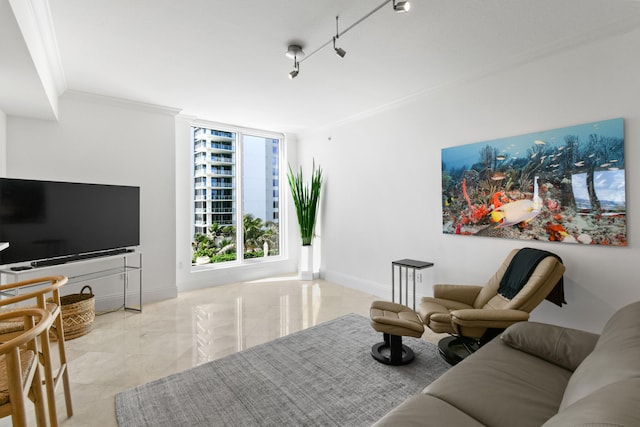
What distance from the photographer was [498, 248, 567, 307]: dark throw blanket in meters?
2.60

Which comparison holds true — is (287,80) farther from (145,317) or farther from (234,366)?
(145,317)

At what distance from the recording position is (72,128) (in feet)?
12.4

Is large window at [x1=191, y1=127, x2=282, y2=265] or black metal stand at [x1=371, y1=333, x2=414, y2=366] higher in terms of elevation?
large window at [x1=191, y1=127, x2=282, y2=265]

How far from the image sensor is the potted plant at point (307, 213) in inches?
217

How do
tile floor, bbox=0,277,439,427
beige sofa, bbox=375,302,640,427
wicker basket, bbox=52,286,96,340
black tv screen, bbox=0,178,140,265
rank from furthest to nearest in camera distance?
1. wicker basket, bbox=52,286,96,340
2. black tv screen, bbox=0,178,140,265
3. tile floor, bbox=0,277,439,427
4. beige sofa, bbox=375,302,640,427

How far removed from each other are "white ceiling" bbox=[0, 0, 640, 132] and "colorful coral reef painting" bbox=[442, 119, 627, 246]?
814 mm

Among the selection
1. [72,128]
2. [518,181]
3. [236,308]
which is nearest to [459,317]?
[518,181]

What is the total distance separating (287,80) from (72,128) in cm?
267

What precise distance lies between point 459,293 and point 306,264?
9.99ft

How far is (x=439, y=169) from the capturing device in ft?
12.5

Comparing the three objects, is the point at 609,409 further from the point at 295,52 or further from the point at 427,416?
the point at 295,52

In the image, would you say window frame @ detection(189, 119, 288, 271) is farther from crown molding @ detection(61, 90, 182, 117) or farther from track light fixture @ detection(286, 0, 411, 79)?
track light fixture @ detection(286, 0, 411, 79)

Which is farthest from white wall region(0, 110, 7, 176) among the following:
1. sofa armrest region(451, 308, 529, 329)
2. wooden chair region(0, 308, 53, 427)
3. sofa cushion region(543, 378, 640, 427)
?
sofa cushion region(543, 378, 640, 427)

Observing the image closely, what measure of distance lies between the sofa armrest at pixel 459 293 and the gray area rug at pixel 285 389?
50 cm
